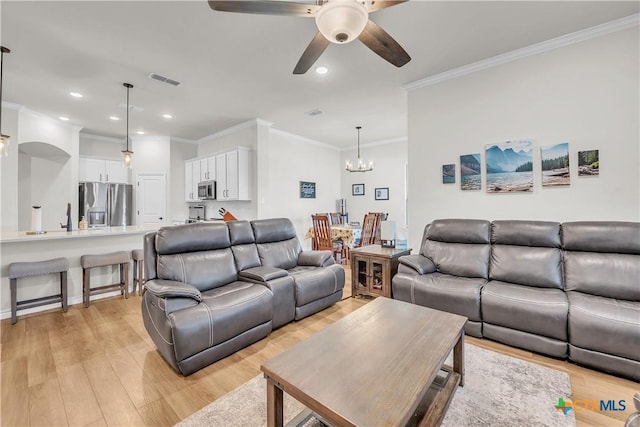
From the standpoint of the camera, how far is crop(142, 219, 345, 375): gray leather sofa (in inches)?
81.5

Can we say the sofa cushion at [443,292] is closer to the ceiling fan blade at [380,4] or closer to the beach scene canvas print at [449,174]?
the beach scene canvas print at [449,174]

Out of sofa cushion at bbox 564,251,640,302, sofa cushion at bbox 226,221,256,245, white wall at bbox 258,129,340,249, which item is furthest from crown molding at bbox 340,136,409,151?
sofa cushion at bbox 226,221,256,245

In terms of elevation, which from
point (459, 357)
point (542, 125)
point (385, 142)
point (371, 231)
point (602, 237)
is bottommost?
point (459, 357)

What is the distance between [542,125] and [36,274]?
5.89 m

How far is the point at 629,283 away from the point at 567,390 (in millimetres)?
1163

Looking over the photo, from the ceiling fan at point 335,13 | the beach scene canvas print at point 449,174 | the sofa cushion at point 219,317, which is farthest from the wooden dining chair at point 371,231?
the ceiling fan at point 335,13

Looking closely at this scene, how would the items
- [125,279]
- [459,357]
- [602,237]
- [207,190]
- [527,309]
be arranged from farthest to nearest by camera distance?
[207,190]
[125,279]
[602,237]
[527,309]
[459,357]

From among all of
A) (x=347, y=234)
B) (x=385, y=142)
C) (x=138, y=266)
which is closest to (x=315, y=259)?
(x=347, y=234)

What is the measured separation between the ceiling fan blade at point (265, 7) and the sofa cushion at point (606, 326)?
290cm

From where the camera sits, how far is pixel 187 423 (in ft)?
5.21

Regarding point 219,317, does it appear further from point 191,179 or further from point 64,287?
point 191,179

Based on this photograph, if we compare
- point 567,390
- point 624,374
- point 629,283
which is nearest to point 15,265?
point 567,390

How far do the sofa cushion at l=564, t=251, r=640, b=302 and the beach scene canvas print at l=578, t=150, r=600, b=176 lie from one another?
0.89 m

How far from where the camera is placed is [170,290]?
2.10m
